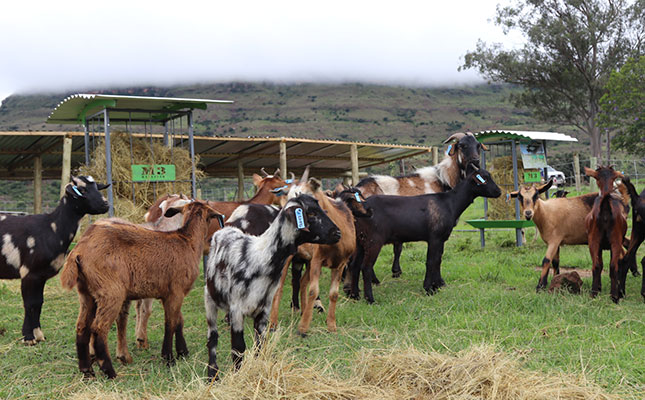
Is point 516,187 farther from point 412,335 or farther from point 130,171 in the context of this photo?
point 130,171

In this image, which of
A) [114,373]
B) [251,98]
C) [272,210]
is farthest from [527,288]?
[251,98]

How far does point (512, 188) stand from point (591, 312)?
7618mm

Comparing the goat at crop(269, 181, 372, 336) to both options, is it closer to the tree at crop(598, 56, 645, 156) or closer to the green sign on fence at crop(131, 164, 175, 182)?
the green sign on fence at crop(131, 164, 175, 182)

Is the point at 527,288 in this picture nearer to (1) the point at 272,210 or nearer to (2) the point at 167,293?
(1) the point at 272,210

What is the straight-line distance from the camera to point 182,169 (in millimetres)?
10766

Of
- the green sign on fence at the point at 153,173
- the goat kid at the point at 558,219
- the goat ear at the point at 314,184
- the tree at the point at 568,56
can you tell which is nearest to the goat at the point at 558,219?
the goat kid at the point at 558,219

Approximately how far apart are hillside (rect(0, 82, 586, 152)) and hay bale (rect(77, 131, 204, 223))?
38966mm

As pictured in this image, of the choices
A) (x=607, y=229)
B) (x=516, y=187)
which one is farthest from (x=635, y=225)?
(x=516, y=187)

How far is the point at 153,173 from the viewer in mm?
10023

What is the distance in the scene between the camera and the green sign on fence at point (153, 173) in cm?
972

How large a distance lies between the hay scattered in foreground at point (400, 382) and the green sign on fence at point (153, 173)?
584 cm

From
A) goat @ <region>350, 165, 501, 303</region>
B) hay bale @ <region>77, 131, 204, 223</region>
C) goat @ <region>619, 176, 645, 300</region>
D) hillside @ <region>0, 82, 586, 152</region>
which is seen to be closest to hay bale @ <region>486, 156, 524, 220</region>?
goat @ <region>350, 165, 501, 303</region>

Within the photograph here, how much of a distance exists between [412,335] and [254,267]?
218 cm

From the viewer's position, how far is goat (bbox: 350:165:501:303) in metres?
8.10
